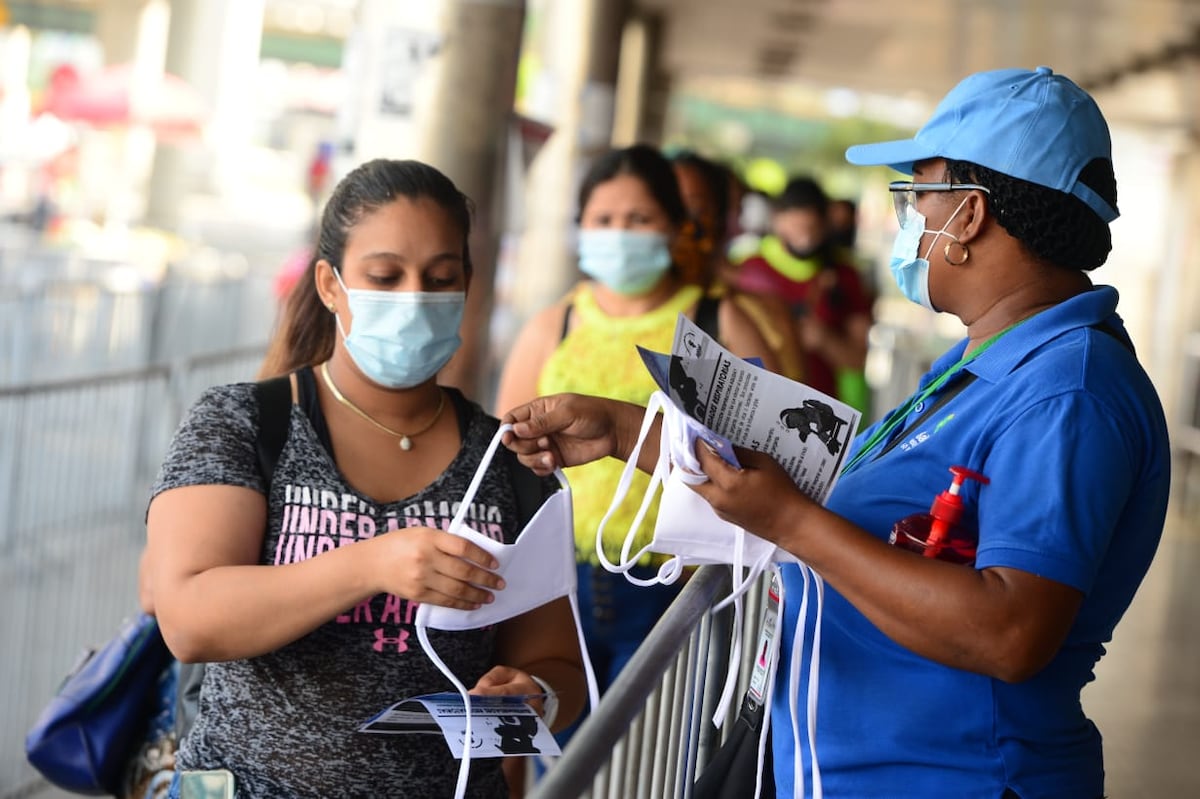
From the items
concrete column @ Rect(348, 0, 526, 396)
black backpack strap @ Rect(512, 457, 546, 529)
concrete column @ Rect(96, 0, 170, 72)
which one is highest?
concrete column @ Rect(96, 0, 170, 72)

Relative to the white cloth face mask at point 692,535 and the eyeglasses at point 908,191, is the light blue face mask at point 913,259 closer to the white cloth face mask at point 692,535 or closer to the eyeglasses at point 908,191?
the eyeglasses at point 908,191

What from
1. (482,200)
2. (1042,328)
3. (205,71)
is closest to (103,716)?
(1042,328)

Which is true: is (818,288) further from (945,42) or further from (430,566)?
(945,42)

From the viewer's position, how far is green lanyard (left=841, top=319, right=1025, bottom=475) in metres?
2.21

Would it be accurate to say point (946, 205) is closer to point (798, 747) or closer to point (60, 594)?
point (798, 747)

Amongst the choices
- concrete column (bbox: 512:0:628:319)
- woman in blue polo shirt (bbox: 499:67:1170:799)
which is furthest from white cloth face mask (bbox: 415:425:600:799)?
concrete column (bbox: 512:0:628:319)

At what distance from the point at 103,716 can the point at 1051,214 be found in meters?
2.14

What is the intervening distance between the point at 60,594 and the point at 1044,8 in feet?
36.3

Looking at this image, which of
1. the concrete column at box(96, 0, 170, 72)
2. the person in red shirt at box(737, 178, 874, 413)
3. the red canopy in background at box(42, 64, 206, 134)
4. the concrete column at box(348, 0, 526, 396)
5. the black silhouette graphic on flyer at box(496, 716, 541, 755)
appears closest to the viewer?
the black silhouette graphic on flyer at box(496, 716, 541, 755)

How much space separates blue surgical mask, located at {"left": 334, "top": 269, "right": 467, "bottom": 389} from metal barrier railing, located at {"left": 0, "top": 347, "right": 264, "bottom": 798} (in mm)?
3119

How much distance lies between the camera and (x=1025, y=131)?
2.12m

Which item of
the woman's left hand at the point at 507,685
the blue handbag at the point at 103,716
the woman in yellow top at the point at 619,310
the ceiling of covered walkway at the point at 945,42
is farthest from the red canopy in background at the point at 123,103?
the woman's left hand at the point at 507,685

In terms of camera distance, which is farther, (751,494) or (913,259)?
(913,259)

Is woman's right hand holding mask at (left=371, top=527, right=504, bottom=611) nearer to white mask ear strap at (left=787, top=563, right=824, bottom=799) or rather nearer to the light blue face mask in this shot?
white mask ear strap at (left=787, top=563, right=824, bottom=799)
